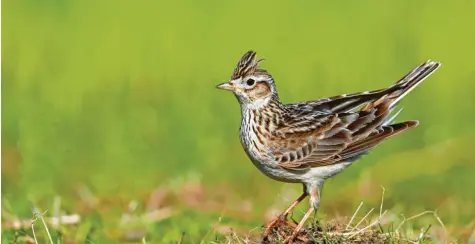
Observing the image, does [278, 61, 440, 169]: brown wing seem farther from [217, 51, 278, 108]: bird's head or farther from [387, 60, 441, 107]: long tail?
[217, 51, 278, 108]: bird's head

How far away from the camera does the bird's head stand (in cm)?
1077

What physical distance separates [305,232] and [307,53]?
13138 mm

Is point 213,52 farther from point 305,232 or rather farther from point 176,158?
point 305,232

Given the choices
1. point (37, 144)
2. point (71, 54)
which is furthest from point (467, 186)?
point (71, 54)

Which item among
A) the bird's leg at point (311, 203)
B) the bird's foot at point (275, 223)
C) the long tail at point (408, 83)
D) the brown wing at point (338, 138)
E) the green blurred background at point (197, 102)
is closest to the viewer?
the bird's leg at point (311, 203)

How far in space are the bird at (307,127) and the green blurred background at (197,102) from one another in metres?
1.23

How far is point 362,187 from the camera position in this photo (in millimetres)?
16172

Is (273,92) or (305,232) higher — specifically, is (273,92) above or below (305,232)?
above

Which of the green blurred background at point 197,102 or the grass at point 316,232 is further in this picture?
the green blurred background at point 197,102

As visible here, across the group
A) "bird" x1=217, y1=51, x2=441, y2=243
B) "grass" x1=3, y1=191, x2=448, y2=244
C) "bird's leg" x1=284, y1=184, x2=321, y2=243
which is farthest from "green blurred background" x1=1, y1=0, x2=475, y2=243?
"bird's leg" x1=284, y1=184, x2=321, y2=243

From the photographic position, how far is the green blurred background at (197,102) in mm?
15653

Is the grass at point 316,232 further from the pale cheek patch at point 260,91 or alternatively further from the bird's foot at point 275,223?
the pale cheek patch at point 260,91

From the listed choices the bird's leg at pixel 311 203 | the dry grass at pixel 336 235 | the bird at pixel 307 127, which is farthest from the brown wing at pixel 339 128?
the dry grass at pixel 336 235

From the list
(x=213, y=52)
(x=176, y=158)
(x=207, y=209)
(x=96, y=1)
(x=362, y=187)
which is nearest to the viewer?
(x=207, y=209)
